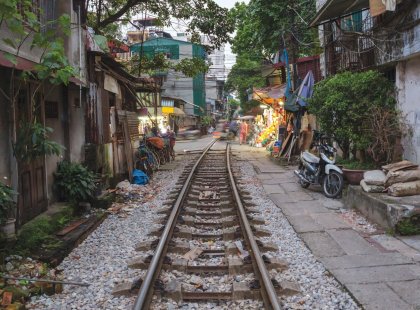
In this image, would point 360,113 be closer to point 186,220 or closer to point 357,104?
point 357,104

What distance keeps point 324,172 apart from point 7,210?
7508mm

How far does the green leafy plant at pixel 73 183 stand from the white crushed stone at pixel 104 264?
770 millimetres

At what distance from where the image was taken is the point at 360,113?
10211 mm

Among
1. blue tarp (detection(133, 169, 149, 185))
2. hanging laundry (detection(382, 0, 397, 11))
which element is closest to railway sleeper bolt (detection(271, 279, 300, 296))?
hanging laundry (detection(382, 0, 397, 11))

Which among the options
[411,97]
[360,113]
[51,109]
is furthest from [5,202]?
[411,97]

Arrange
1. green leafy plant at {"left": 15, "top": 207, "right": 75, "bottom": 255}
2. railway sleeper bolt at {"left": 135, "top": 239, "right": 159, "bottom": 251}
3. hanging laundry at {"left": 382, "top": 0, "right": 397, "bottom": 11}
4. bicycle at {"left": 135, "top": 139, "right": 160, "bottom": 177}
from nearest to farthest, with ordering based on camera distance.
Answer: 1. green leafy plant at {"left": 15, "top": 207, "right": 75, "bottom": 255}
2. railway sleeper bolt at {"left": 135, "top": 239, "right": 159, "bottom": 251}
3. hanging laundry at {"left": 382, "top": 0, "right": 397, "bottom": 11}
4. bicycle at {"left": 135, "top": 139, "right": 160, "bottom": 177}

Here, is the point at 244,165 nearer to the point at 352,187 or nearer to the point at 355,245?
the point at 352,187

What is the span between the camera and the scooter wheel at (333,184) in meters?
10.0

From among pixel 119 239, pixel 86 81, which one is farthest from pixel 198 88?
pixel 119 239

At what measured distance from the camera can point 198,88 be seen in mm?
56125

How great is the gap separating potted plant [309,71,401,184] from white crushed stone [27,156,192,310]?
4810 millimetres

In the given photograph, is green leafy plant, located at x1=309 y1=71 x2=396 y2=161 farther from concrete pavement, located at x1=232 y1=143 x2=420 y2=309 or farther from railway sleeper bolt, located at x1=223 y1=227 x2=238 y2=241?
railway sleeper bolt, located at x1=223 y1=227 x2=238 y2=241

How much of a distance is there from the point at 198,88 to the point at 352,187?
48.0 meters

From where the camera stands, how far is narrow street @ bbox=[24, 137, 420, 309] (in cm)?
451
